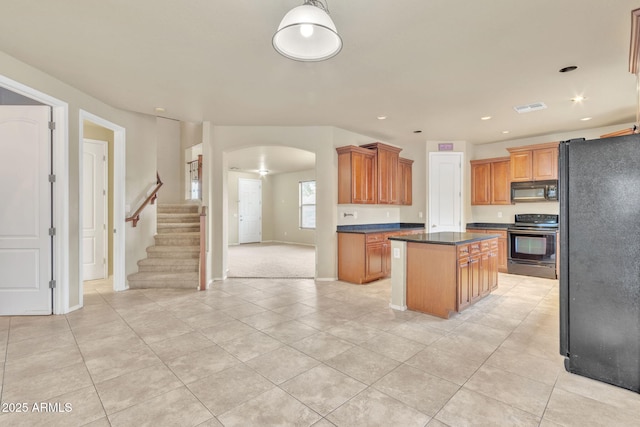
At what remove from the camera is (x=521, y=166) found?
6.00m

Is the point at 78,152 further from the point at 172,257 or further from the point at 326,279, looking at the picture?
the point at 326,279

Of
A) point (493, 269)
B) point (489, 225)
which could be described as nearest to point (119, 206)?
point (493, 269)

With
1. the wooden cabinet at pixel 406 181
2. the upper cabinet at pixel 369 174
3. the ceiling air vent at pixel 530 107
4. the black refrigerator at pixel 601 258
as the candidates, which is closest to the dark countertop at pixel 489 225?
the wooden cabinet at pixel 406 181

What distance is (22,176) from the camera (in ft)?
11.8

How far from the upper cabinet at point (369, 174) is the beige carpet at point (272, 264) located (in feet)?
5.87

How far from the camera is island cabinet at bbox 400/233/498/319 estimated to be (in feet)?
11.4

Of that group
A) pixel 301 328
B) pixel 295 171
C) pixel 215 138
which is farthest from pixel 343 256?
pixel 295 171

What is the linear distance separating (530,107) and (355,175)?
2.80m

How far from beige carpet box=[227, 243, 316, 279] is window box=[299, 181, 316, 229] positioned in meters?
1.71

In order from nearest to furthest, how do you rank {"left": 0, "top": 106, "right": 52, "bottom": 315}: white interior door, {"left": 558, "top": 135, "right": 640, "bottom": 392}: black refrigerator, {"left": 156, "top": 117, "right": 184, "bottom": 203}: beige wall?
1. {"left": 558, "top": 135, "right": 640, "bottom": 392}: black refrigerator
2. {"left": 0, "top": 106, "right": 52, "bottom": 315}: white interior door
3. {"left": 156, "top": 117, "right": 184, "bottom": 203}: beige wall

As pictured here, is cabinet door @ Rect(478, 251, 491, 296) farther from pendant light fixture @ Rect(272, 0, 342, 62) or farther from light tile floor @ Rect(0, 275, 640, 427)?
pendant light fixture @ Rect(272, 0, 342, 62)

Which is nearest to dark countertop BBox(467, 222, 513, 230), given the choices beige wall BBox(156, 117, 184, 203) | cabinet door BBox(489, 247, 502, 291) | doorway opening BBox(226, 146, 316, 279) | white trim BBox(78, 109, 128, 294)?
cabinet door BBox(489, 247, 502, 291)

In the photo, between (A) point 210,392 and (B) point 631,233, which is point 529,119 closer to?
(B) point 631,233

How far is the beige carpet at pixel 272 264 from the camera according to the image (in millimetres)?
5977
